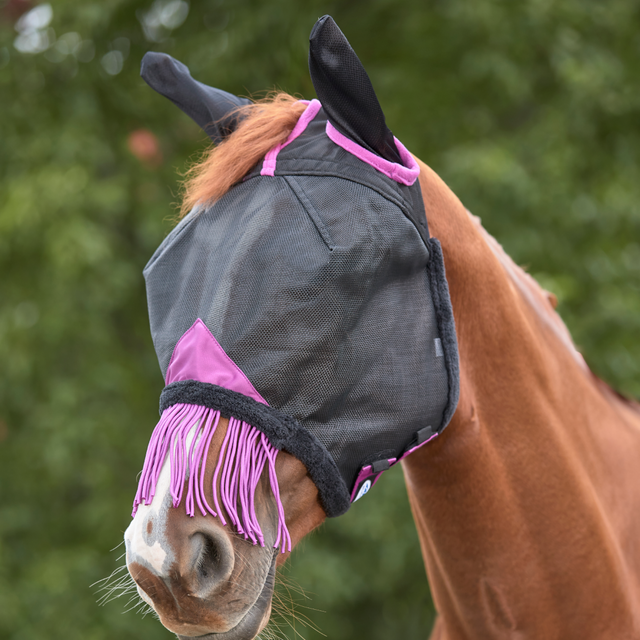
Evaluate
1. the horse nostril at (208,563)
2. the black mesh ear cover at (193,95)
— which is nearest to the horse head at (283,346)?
the horse nostril at (208,563)

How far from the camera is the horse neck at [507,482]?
151 centimetres

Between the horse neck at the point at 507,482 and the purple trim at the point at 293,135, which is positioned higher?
the purple trim at the point at 293,135

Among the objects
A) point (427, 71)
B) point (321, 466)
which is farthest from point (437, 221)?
point (427, 71)

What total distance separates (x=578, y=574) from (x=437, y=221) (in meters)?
0.96

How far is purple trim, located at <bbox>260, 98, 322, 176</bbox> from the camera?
1.28 m

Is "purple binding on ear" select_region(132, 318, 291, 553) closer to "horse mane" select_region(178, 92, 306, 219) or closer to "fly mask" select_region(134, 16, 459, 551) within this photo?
"fly mask" select_region(134, 16, 459, 551)

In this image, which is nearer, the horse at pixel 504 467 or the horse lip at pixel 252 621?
the horse lip at pixel 252 621

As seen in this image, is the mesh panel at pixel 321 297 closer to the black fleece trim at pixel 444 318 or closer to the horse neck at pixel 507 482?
the black fleece trim at pixel 444 318

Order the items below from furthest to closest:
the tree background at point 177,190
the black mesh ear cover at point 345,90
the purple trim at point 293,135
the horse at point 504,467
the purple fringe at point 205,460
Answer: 1. the tree background at point 177,190
2. the horse at point 504,467
3. the purple trim at point 293,135
4. the black mesh ear cover at point 345,90
5. the purple fringe at point 205,460

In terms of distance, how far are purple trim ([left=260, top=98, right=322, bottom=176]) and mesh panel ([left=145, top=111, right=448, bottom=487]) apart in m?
0.02

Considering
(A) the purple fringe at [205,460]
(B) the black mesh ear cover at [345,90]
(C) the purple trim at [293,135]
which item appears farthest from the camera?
(C) the purple trim at [293,135]

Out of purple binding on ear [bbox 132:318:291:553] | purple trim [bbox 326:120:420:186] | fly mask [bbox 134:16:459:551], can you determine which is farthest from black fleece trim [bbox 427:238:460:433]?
purple binding on ear [bbox 132:318:291:553]

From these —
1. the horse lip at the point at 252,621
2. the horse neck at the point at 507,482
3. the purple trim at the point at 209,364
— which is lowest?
the horse neck at the point at 507,482

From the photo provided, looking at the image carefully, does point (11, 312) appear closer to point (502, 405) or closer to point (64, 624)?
point (64, 624)
